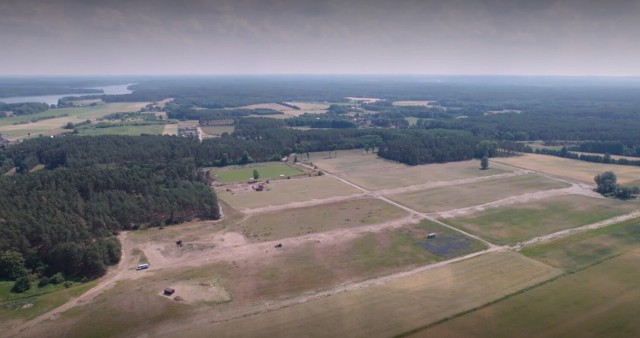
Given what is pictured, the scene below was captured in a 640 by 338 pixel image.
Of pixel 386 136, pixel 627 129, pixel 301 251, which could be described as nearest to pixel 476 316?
pixel 301 251

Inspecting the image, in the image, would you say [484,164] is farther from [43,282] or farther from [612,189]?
[43,282]

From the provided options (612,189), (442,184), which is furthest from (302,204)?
(612,189)

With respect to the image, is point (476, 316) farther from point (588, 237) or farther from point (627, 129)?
point (627, 129)

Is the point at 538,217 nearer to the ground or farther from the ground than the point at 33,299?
farther from the ground

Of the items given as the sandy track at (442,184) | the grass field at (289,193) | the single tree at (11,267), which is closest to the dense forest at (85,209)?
the single tree at (11,267)

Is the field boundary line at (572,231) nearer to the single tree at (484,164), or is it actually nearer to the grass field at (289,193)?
the grass field at (289,193)
